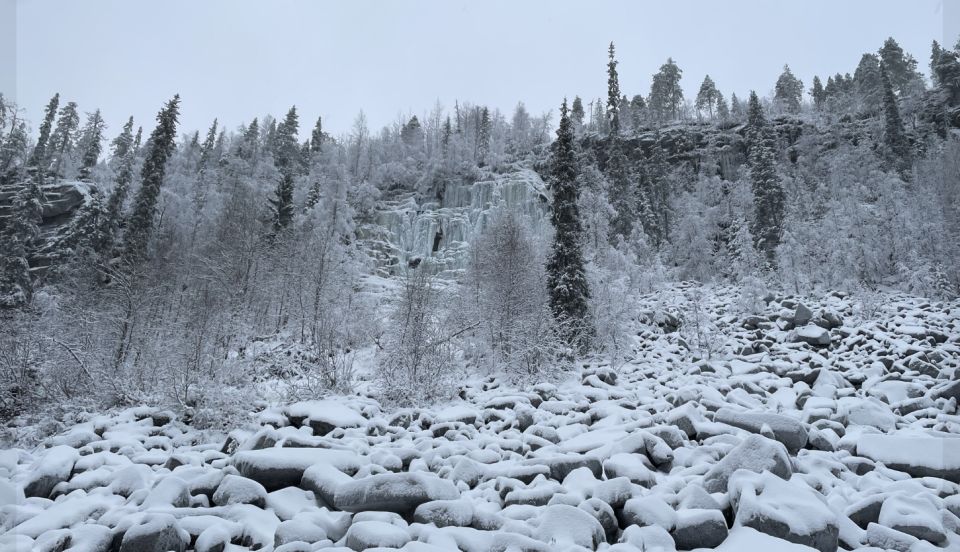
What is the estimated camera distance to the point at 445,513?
469cm

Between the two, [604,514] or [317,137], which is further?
[317,137]

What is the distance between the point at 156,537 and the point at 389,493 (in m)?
2.13

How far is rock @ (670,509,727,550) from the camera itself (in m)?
4.33

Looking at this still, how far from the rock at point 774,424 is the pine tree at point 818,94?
262 ft

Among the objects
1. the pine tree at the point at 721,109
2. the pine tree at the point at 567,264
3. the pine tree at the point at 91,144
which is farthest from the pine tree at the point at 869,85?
the pine tree at the point at 91,144

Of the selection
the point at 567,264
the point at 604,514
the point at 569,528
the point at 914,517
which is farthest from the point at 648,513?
the point at 567,264

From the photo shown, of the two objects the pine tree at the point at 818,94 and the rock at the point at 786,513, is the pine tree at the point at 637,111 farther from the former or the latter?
the rock at the point at 786,513

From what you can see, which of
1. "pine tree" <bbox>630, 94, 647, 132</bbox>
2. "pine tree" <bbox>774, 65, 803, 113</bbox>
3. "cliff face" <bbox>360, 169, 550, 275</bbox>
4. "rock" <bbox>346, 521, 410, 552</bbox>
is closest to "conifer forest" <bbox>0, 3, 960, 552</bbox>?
"rock" <bbox>346, 521, 410, 552</bbox>

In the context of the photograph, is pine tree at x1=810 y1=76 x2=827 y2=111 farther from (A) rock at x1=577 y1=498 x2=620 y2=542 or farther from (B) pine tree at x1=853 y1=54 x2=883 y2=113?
(A) rock at x1=577 y1=498 x2=620 y2=542

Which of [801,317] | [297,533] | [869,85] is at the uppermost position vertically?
[869,85]

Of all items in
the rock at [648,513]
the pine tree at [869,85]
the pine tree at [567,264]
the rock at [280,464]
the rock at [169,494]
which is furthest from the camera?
the pine tree at [869,85]

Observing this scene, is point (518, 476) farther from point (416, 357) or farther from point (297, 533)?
point (416, 357)

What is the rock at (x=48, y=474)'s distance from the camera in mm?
5621

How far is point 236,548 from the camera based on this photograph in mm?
4316
